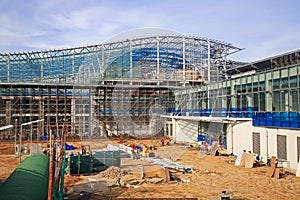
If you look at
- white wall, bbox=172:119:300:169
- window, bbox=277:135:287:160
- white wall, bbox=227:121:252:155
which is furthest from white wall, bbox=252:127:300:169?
white wall, bbox=227:121:252:155

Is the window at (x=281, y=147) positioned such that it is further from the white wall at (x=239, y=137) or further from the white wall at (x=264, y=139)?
the white wall at (x=239, y=137)

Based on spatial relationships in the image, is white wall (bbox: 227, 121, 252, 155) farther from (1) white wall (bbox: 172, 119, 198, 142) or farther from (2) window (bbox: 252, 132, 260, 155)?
(1) white wall (bbox: 172, 119, 198, 142)

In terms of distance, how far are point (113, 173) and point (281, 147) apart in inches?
247

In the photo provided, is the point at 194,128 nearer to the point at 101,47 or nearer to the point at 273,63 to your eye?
the point at 273,63

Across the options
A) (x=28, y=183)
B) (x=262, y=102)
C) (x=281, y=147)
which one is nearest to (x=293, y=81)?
(x=262, y=102)

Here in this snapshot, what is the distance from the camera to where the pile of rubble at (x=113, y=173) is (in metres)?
9.44

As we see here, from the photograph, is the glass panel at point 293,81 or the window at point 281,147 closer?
the glass panel at point 293,81

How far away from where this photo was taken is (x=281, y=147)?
426 inches

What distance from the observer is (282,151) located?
1073 cm

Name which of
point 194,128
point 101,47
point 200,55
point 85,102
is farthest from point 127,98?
point 200,55

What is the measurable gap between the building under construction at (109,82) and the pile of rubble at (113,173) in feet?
31.5

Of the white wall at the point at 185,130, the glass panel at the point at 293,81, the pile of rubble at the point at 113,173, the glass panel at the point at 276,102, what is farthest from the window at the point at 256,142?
the white wall at the point at 185,130

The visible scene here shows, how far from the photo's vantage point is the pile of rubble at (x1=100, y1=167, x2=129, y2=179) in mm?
9439

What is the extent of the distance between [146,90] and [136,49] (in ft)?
16.4
